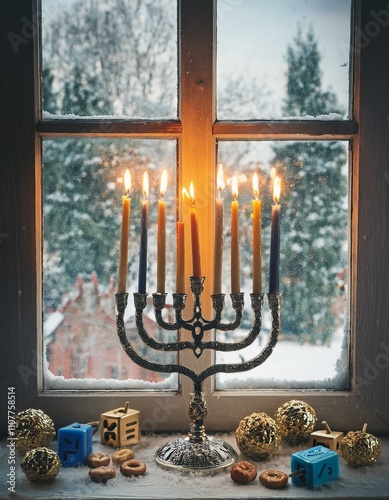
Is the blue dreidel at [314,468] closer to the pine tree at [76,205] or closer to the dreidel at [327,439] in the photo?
the dreidel at [327,439]

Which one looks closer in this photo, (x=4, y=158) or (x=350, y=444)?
(x=350, y=444)

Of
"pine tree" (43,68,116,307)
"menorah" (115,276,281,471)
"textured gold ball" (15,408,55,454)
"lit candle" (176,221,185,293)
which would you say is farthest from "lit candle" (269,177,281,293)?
"textured gold ball" (15,408,55,454)

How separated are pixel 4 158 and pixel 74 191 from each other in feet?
0.48

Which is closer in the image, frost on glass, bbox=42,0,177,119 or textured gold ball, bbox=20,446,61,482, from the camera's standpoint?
textured gold ball, bbox=20,446,61,482

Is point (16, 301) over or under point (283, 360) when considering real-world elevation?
over

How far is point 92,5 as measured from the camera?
1227mm

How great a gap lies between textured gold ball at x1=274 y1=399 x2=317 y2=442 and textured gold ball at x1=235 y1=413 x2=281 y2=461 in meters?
0.05

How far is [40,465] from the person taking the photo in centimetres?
97

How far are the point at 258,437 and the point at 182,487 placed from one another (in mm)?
155

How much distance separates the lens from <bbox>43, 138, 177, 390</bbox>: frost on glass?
1.24 meters

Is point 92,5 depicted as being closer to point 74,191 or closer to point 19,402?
point 74,191

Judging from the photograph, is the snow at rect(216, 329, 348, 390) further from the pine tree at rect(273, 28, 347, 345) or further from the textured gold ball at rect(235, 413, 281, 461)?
the textured gold ball at rect(235, 413, 281, 461)

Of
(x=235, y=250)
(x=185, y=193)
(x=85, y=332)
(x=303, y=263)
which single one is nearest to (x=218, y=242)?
(x=235, y=250)

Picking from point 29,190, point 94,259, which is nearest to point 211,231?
point 94,259
